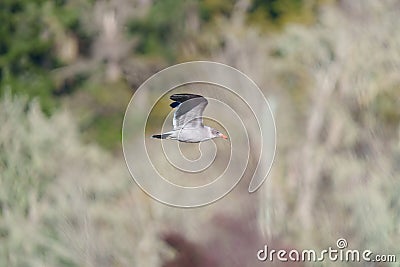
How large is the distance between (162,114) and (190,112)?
21.7ft

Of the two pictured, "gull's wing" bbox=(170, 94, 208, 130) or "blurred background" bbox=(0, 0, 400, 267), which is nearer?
"gull's wing" bbox=(170, 94, 208, 130)

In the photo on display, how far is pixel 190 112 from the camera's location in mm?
7738

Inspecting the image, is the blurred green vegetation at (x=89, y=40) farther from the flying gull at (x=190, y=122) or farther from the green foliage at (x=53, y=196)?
the flying gull at (x=190, y=122)

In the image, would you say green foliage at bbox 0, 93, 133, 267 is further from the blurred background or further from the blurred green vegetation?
the blurred green vegetation

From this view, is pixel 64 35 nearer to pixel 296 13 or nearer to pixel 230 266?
pixel 296 13

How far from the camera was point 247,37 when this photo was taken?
18453 millimetres

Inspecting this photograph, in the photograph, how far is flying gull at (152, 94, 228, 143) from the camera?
771cm

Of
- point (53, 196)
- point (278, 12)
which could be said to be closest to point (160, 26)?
point (278, 12)

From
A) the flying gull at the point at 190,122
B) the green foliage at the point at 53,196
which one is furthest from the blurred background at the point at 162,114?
the flying gull at the point at 190,122

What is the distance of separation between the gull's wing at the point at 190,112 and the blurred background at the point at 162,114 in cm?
128

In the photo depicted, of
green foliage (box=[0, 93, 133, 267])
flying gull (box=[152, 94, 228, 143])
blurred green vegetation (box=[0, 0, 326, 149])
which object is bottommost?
flying gull (box=[152, 94, 228, 143])

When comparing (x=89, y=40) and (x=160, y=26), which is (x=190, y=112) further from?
(x=89, y=40)

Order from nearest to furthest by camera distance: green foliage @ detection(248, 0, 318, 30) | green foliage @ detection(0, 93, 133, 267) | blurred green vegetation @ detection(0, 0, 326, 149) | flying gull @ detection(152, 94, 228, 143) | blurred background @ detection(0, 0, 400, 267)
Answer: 1. flying gull @ detection(152, 94, 228, 143)
2. blurred background @ detection(0, 0, 400, 267)
3. green foliage @ detection(0, 93, 133, 267)
4. blurred green vegetation @ detection(0, 0, 326, 149)
5. green foliage @ detection(248, 0, 318, 30)

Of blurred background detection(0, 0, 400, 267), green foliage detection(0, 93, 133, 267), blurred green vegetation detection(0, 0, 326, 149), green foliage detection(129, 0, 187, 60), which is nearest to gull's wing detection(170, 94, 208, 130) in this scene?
blurred background detection(0, 0, 400, 267)
